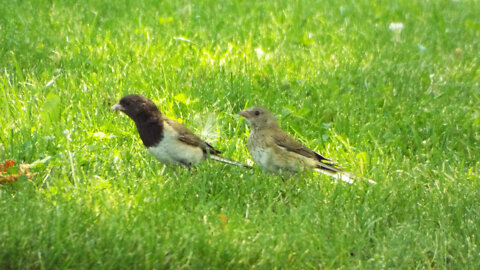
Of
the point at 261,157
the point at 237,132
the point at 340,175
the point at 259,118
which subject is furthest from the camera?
the point at 237,132

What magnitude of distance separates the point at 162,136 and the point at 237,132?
0.98 metres

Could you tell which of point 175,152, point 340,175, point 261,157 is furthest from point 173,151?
point 340,175

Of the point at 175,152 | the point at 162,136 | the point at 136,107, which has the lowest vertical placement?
the point at 175,152

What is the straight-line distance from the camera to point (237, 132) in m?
5.94

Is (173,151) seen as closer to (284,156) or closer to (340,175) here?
(284,156)

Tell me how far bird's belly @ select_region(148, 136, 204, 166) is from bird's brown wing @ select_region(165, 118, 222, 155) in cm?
3

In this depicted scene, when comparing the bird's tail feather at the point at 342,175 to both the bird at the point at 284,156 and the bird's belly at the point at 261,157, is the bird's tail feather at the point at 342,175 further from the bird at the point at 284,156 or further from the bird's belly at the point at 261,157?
the bird's belly at the point at 261,157

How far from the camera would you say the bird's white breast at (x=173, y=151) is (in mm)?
5090

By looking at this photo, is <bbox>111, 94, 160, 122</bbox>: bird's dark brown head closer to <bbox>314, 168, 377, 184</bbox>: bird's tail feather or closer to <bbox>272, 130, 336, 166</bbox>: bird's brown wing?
<bbox>272, 130, 336, 166</bbox>: bird's brown wing

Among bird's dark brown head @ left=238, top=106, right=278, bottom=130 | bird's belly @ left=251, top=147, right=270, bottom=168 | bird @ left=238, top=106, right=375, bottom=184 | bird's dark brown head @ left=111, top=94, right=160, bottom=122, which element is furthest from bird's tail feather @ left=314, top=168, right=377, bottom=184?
bird's dark brown head @ left=111, top=94, right=160, bottom=122

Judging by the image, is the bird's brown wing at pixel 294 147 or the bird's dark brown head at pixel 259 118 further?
the bird's dark brown head at pixel 259 118

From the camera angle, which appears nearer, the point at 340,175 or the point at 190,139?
the point at 340,175

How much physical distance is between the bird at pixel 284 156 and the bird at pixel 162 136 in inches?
7.5

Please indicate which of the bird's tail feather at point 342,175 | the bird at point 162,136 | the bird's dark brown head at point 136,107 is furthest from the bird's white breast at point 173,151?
the bird's tail feather at point 342,175
